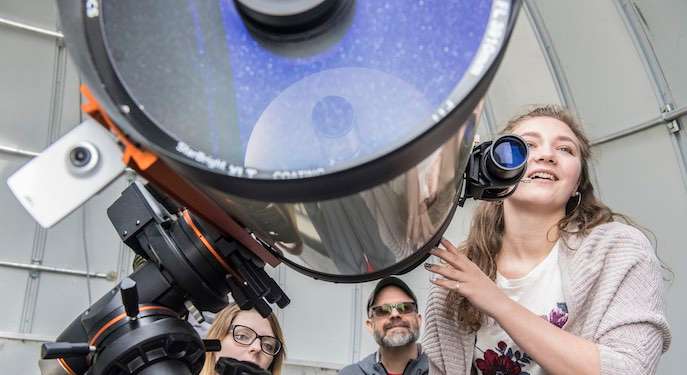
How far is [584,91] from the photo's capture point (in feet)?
21.0

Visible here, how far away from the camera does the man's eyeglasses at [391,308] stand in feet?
15.3

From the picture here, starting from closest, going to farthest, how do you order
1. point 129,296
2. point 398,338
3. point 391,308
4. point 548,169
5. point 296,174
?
point 296,174 → point 129,296 → point 548,169 → point 398,338 → point 391,308

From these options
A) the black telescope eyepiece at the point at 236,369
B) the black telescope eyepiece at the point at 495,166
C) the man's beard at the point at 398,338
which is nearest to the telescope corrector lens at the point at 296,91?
the black telescope eyepiece at the point at 495,166

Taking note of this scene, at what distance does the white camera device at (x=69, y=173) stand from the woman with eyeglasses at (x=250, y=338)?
105 inches

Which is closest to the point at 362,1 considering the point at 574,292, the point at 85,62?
the point at 85,62

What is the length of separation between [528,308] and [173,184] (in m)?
1.19

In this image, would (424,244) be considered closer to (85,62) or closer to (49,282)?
(85,62)

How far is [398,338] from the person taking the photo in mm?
4516

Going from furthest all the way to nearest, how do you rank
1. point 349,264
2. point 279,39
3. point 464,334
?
point 464,334 → point 349,264 → point 279,39

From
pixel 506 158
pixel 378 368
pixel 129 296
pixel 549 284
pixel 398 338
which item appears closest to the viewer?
pixel 129 296

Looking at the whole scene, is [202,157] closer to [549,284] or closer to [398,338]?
[549,284]

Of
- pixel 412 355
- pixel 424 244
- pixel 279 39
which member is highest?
pixel 412 355

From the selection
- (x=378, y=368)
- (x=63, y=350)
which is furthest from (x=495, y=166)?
(x=378, y=368)

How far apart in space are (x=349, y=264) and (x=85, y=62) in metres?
0.55
